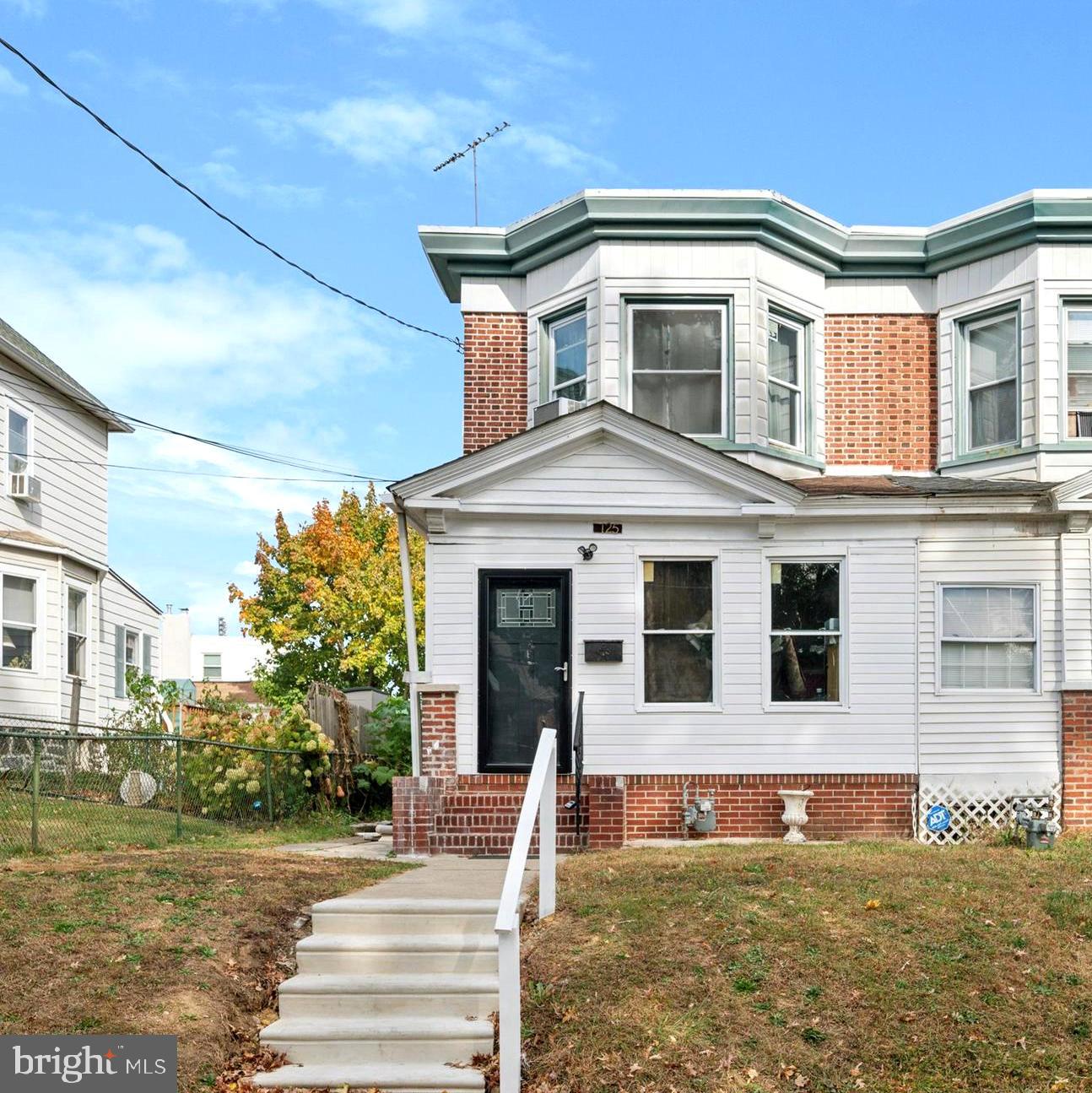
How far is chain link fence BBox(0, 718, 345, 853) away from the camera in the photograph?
1187cm

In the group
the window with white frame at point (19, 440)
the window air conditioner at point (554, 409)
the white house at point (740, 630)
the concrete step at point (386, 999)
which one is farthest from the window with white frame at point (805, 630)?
the window with white frame at point (19, 440)

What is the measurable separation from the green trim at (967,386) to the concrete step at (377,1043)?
9977 mm

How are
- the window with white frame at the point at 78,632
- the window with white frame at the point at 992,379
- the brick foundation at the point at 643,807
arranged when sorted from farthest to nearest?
the window with white frame at the point at 78,632
the window with white frame at the point at 992,379
the brick foundation at the point at 643,807

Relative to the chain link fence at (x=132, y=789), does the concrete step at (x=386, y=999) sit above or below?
below

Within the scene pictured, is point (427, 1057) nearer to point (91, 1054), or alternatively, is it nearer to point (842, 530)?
point (91, 1054)

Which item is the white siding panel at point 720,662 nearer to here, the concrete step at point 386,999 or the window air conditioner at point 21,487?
the concrete step at point 386,999

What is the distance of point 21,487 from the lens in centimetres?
2206

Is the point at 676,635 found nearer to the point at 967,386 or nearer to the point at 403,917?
the point at 967,386

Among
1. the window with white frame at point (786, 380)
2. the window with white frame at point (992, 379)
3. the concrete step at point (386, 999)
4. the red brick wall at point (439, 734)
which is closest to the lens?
the concrete step at point (386, 999)

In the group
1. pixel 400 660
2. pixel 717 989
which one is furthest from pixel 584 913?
pixel 400 660

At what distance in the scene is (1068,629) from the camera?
14.1 meters

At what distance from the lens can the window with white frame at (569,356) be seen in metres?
15.7

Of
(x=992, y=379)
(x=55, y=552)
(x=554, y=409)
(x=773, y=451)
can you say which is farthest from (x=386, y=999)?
(x=55, y=552)

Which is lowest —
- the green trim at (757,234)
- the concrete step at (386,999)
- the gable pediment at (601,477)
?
the concrete step at (386,999)
